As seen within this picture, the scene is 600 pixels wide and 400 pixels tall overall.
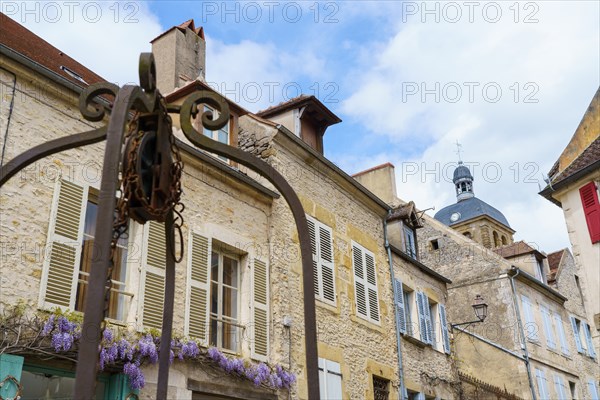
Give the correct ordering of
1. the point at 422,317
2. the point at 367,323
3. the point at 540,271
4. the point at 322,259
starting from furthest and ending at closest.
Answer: the point at 540,271 → the point at 422,317 → the point at 367,323 → the point at 322,259

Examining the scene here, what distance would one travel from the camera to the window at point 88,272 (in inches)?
271

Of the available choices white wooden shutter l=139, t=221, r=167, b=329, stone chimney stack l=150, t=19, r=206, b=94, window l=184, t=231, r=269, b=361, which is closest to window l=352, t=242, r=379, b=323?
window l=184, t=231, r=269, b=361

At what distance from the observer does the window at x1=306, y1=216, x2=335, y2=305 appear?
33.4 ft

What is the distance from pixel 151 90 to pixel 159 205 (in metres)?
0.55

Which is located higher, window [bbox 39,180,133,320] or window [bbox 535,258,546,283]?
window [bbox 535,258,546,283]

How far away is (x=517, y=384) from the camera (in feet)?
53.4

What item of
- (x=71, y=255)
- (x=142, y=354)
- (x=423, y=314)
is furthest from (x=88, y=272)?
(x=423, y=314)

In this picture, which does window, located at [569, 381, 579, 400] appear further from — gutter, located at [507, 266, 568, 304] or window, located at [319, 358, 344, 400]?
window, located at [319, 358, 344, 400]

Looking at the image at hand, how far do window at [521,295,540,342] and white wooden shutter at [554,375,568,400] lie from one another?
131 centimetres

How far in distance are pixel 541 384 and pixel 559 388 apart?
4.85 feet

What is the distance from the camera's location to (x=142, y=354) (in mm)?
6941

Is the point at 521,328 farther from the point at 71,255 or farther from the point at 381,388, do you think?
the point at 71,255

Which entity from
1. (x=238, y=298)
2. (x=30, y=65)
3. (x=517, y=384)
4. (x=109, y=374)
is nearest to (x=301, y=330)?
(x=238, y=298)

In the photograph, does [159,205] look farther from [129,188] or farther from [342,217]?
[342,217]
